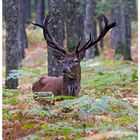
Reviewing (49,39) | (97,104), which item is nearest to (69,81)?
(49,39)

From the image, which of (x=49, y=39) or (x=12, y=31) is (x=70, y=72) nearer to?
(x=49, y=39)

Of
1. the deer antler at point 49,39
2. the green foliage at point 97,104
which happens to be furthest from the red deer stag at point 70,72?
the green foliage at point 97,104

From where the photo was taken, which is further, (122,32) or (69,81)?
(122,32)

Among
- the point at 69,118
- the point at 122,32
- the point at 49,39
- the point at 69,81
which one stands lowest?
the point at 69,118

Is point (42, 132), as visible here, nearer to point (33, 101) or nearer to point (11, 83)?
point (33, 101)

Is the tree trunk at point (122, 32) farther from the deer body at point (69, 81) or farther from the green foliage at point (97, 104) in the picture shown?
the green foliage at point (97, 104)

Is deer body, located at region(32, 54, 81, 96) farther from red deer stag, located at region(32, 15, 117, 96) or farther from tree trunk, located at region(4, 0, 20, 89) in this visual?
tree trunk, located at region(4, 0, 20, 89)

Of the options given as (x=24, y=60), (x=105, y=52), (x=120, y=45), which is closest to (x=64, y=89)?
(x=120, y=45)

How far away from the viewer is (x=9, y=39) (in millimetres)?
12914

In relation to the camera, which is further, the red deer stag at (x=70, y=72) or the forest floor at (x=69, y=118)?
the red deer stag at (x=70, y=72)

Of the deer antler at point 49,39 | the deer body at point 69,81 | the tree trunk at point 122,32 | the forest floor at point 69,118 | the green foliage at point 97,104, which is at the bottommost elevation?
the forest floor at point 69,118

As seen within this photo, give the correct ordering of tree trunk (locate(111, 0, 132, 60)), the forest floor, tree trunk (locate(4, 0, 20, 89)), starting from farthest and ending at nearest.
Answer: tree trunk (locate(111, 0, 132, 60)) → tree trunk (locate(4, 0, 20, 89)) → the forest floor

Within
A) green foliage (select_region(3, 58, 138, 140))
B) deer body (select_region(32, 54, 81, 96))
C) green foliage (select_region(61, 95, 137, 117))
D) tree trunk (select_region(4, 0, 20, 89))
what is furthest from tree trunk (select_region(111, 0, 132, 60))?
green foliage (select_region(61, 95, 137, 117))

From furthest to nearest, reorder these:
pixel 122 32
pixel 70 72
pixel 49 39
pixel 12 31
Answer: pixel 122 32 < pixel 12 31 < pixel 49 39 < pixel 70 72
